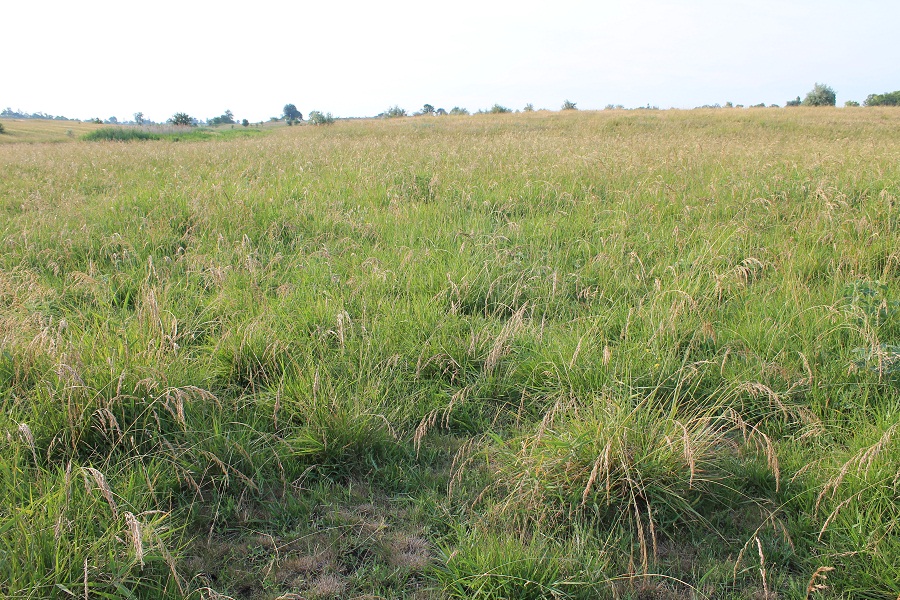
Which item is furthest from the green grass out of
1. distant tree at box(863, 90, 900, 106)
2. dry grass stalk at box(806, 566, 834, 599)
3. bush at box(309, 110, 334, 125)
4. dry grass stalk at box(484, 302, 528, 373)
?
distant tree at box(863, 90, 900, 106)

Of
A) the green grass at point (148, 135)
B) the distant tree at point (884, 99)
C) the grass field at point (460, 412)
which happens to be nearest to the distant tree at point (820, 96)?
the distant tree at point (884, 99)

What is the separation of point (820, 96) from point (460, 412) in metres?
47.6

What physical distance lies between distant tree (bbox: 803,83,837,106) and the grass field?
4274 cm

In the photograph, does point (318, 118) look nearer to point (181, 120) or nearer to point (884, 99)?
point (181, 120)

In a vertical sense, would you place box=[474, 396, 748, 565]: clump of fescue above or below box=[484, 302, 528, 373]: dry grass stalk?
below

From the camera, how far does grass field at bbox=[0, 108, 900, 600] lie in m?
1.90

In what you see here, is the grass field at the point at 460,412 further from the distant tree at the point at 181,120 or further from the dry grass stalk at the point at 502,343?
the distant tree at the point at 181,120

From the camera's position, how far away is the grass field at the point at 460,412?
1898 millimetres

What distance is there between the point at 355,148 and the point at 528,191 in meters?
6.57

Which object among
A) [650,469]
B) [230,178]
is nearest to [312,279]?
[650,469]

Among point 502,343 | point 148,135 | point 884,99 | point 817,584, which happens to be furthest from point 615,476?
point 884,99

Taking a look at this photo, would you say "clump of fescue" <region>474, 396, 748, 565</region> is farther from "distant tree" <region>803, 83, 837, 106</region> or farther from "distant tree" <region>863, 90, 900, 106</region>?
"distant tree" <region>863, 90, 900, 106</region>

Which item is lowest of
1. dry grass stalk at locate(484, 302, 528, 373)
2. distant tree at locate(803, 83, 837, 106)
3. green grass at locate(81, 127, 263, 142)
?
dry grass stalk at locate(484, 302, 528, 373)

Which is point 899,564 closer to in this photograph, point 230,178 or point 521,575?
point 521,575
